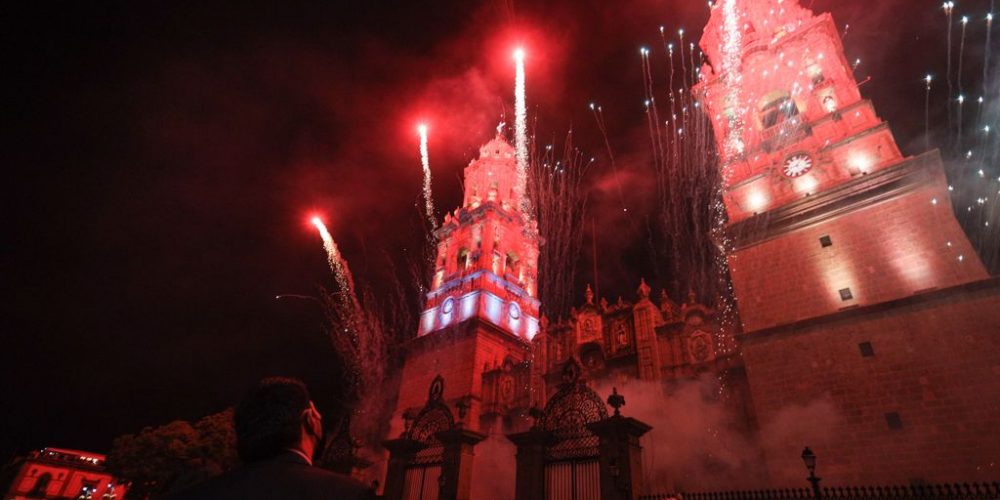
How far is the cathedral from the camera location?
48.7ft

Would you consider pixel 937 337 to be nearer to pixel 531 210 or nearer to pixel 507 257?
pixel 507 257

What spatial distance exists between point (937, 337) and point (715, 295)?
367 inches

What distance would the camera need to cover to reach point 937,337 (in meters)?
15.6

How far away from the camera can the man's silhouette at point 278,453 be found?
2.41m

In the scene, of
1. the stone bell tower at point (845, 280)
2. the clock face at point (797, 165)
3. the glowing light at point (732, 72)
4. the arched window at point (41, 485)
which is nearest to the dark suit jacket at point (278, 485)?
the stone bell tower at point (845, 280)

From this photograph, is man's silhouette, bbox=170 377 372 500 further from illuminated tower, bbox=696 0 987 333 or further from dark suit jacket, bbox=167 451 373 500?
illuminated tower, bbox=696 0 987 333

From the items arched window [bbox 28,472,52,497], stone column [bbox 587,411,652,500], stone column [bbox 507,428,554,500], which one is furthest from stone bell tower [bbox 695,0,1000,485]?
arched window [bbox 28,472,52,497]

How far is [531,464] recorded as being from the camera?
13547 millimetres

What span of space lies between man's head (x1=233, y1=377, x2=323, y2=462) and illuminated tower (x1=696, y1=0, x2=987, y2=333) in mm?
20762

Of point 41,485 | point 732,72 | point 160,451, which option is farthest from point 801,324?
point 41,485

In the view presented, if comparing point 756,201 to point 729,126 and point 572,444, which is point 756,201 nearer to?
point 729,126

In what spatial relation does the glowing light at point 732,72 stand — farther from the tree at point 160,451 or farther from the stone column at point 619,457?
the tree at point 160,451

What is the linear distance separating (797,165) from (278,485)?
25787mm

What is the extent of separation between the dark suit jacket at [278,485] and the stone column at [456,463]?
1326 centimetres
